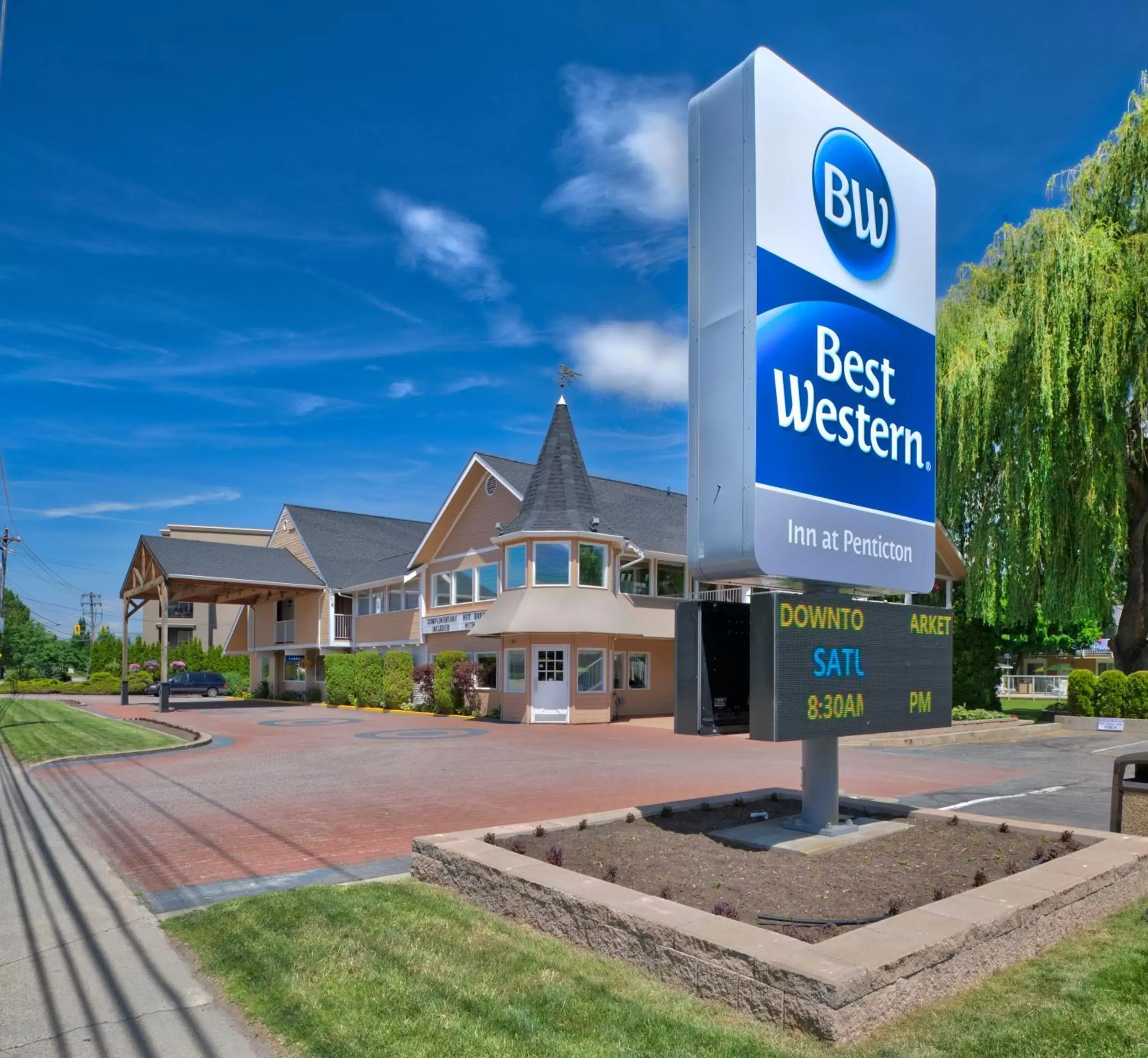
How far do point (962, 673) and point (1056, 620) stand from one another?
3820mm

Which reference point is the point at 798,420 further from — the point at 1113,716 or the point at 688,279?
the point at 1113,716

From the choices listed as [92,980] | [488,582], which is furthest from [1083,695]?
[92,980]

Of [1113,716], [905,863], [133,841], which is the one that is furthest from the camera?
[1113,716]

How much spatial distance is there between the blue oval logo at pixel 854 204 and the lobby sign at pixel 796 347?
2 centimetres

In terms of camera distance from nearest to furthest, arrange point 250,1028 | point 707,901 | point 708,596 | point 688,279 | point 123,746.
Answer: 1. point 250,1028
2. point 707,901
3. point 688,279
4. point 123,746
5. point 708,596

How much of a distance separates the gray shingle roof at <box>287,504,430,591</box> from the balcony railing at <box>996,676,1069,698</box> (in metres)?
32.9

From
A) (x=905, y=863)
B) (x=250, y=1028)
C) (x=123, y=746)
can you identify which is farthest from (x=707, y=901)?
(x=123, y=746)

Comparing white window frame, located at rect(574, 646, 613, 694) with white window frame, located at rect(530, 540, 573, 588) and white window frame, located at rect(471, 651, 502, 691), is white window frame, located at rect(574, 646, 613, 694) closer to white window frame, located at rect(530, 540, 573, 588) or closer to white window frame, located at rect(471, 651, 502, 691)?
white window frame, located at rect(530, 540, 573, 588)

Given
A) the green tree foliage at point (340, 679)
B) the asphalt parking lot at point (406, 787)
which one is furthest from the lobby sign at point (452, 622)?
the asphalt parking lot at point (406, 787)

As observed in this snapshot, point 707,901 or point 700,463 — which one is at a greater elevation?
point 700,463

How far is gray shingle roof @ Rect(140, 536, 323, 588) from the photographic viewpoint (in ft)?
116

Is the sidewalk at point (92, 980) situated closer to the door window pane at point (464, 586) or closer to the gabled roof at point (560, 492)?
the gabled roof at point (560, 492)

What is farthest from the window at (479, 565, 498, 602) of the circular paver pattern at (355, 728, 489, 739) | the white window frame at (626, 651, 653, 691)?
the circular paver pattern at (355, 728, 489, 739)

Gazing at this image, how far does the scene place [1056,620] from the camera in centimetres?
2417
